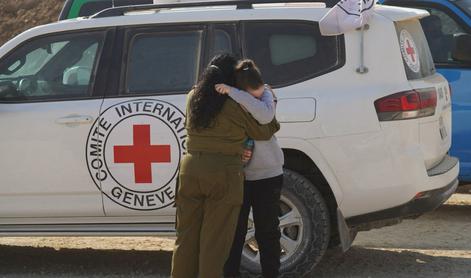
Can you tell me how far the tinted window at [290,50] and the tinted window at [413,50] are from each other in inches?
16.2

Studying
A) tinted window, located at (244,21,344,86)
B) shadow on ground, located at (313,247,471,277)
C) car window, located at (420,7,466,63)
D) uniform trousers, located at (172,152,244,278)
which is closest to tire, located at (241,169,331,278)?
shadow on ground, located at (313,247,471,277)

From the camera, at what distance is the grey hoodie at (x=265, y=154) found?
545 cm

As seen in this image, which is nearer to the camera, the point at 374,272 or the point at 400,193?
the point at 400,193

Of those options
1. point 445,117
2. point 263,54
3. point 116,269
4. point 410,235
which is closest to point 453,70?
point 410,235

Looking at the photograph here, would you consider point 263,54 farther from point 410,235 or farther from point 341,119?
point 410,235

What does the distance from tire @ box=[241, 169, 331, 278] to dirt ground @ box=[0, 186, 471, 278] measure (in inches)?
18.5

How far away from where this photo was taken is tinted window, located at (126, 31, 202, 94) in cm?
A: 637

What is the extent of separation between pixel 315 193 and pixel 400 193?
20.9 inches

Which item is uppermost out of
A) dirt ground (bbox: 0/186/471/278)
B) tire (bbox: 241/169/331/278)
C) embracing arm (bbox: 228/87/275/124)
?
embracing arm (bbox: 228/87/275/124)

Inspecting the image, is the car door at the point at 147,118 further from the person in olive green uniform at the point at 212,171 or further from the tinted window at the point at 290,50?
the person in olive green uniform at the point at 212,171

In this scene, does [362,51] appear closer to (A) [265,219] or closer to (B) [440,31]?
(A) [265,219]

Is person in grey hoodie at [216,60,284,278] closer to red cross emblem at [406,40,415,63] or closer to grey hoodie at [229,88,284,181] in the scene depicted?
grey hoodie at [229,88,284,181]

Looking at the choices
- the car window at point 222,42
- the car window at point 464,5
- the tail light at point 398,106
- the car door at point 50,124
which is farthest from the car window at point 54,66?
the car window at point 464,5

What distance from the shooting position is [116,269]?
6.96m
